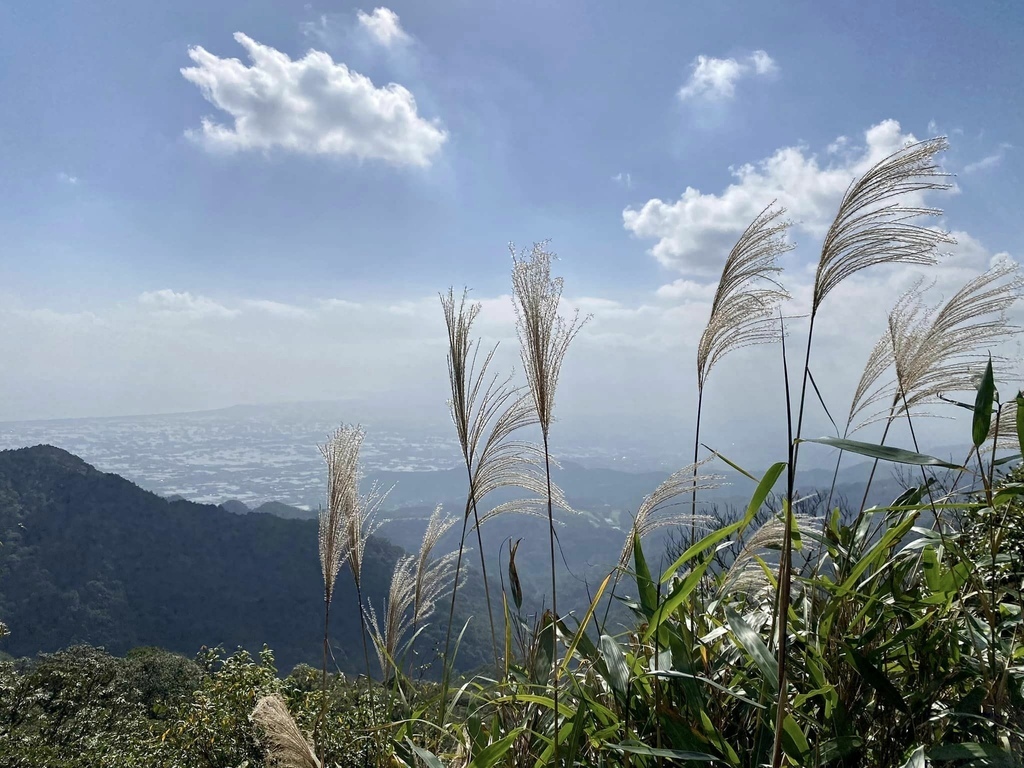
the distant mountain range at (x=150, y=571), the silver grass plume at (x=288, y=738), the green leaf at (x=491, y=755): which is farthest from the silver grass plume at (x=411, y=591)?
the distant mountain range at (x=150, y=571)

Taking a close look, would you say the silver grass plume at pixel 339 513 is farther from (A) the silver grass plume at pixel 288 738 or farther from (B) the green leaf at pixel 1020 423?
(B) the green leaf at pixel 1020 423

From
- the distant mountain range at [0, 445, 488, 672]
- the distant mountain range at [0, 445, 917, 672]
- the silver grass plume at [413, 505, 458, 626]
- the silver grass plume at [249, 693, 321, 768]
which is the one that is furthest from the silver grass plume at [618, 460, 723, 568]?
the distant mountain range at [0, 445, 488, 672]

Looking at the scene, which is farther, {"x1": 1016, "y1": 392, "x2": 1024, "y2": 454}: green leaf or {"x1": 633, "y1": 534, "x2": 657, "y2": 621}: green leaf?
{"x1": 633, "y1": 534, "x2": 657, "y2": 621}: green leaf

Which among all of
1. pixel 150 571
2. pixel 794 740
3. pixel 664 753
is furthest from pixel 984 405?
pixel 150 571

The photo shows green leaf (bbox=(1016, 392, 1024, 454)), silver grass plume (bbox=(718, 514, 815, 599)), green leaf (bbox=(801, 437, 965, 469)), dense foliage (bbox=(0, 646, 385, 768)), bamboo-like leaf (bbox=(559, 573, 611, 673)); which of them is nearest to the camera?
green leaf (bbox=(801, 437, 965, 469))

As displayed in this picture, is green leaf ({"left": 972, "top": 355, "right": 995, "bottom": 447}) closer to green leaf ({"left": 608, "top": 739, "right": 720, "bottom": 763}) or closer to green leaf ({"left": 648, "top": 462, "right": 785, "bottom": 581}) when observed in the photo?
green leaf ({"left": 648, "top": 462, "right": 785, "bottom": 581})

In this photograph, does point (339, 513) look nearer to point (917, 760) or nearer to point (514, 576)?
point (514, 576)
